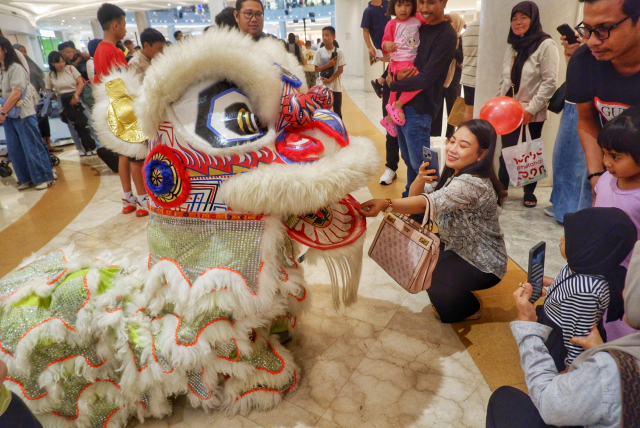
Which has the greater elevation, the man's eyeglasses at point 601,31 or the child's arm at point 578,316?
the man's eyeglasses at point 601,31

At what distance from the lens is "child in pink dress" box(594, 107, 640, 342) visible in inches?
47.5

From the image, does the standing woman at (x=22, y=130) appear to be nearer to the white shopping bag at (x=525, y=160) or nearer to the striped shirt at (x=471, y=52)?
the striped shirt at (x=471, y=52)

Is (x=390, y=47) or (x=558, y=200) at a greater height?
(x=390, y=47)

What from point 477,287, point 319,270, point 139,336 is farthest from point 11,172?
point 477,287

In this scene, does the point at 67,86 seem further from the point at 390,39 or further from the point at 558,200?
the point at 558,200

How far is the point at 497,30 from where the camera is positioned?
3.14 m

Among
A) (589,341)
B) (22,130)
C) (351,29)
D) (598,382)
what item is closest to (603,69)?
(589,341)

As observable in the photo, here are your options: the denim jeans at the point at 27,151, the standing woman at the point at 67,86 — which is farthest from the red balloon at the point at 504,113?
A: the standing woman at the point at 67,86

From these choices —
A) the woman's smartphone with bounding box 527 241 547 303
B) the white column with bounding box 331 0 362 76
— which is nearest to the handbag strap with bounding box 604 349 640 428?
the woman's smartphone with bounding box 527 241 547 303

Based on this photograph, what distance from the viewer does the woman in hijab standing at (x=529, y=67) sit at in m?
2.88

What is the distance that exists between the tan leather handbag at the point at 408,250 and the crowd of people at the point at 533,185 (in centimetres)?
9

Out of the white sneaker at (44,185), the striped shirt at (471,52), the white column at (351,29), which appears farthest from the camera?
the white column at (351,29)

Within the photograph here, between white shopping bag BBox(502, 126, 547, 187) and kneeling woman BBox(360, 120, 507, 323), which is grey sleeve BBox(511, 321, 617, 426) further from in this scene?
white shopping bag BBox(502, 126, 547, 187)

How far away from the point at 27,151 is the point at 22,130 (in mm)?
236
